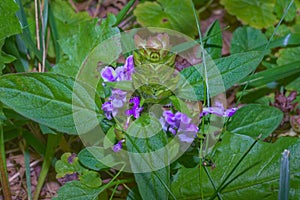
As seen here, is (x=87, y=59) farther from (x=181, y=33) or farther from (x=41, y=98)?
(x=181, y=33)

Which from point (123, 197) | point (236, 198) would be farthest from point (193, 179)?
point (123, 197)

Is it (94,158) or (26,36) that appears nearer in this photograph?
(94,158)

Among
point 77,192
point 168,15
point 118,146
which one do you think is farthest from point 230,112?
point 168,15

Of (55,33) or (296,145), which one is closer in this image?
(296,145)

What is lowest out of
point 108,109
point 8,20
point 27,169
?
point 27,169

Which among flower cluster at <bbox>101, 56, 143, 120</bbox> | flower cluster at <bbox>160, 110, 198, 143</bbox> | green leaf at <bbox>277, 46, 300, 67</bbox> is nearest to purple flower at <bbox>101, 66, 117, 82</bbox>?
flower cluster at <bbox>101, 56, 143, 120</bbox>

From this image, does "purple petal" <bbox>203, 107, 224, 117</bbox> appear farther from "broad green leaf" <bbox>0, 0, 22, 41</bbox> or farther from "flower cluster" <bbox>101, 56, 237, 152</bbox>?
"broad green leaf" <bbox>0, 0, 22, 41</bbox>

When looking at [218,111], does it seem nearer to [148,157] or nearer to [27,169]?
[148,157]
